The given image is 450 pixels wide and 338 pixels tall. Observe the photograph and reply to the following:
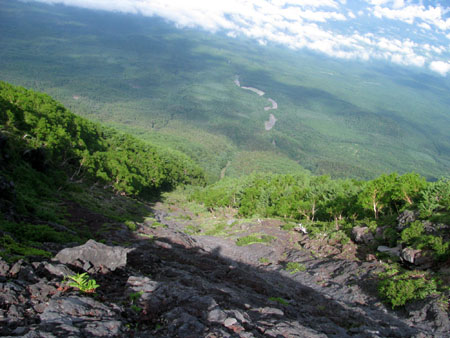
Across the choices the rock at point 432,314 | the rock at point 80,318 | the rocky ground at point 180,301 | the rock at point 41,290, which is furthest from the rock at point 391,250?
the rock at point 41,290

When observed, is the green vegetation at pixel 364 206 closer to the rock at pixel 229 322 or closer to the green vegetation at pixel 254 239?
the green vegetation at pixel 254 239

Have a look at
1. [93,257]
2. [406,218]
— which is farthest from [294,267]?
[93,257]

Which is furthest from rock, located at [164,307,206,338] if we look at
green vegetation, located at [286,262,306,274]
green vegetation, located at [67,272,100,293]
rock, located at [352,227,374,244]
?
rock, located at [352,227,374,244]

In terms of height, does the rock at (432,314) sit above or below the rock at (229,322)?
below

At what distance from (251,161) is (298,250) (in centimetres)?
16099

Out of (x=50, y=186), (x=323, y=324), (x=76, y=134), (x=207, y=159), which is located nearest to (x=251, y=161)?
(x=207, y=159)

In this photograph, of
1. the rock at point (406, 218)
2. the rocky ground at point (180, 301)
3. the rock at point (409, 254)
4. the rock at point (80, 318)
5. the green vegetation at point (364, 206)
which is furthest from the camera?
the rock at point (406, 218)

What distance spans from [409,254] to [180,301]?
17.6 m

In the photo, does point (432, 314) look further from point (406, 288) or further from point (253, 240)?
point (253, 240)

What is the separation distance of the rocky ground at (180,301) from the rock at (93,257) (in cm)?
4

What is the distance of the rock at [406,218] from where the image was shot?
24.0 m

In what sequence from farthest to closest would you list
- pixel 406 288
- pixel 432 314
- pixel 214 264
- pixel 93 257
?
1. pixel 214 264
2. pixel 406 288
3. pixel 432 314
4. pixel 93 257

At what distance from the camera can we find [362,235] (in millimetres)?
26734

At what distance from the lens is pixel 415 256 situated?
65.3 feet
